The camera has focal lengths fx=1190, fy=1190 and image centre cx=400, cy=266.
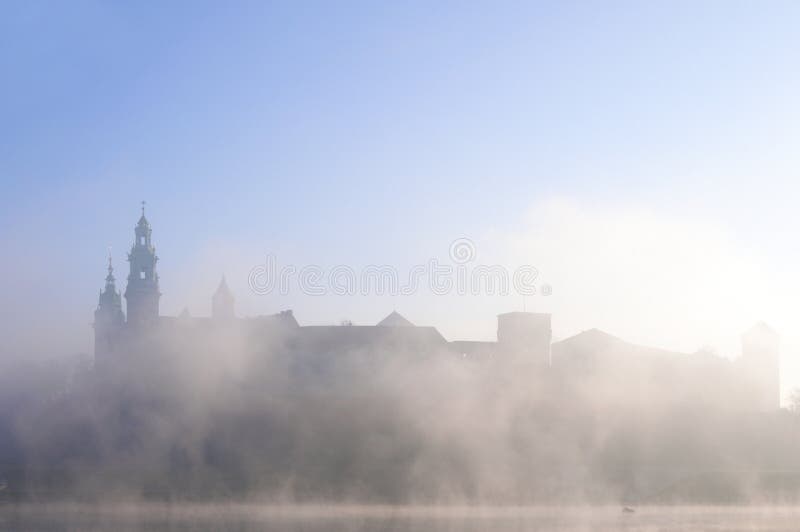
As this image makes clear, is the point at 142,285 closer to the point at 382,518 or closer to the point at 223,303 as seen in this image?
the point at 223,303

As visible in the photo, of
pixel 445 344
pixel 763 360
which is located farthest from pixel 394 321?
pixel 763 360

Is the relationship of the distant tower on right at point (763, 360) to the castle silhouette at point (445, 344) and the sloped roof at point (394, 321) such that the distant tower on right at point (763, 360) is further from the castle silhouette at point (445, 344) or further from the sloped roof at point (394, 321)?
the sloped roof at point (394, 321)

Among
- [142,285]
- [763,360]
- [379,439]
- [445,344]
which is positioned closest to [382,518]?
[379,439]

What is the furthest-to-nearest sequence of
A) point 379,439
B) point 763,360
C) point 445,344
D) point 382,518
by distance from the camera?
point 763,360
point 445,344
point 379,439
point 382,518

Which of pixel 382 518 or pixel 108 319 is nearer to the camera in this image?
pixel 382 518

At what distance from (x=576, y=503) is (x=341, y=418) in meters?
14.2

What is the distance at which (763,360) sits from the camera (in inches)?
3501

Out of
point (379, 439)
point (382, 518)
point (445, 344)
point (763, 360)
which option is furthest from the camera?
point (763, 360)

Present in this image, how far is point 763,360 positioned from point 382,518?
50.4 metres

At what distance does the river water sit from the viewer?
43000 millimetres

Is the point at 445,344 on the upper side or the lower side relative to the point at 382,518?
upper

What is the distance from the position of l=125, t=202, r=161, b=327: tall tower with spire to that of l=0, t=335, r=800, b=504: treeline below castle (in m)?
14.0

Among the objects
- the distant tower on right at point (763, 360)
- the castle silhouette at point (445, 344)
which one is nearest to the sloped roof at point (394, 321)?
the castle silhouette at point (445, 344)

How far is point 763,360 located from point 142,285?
4580cm
